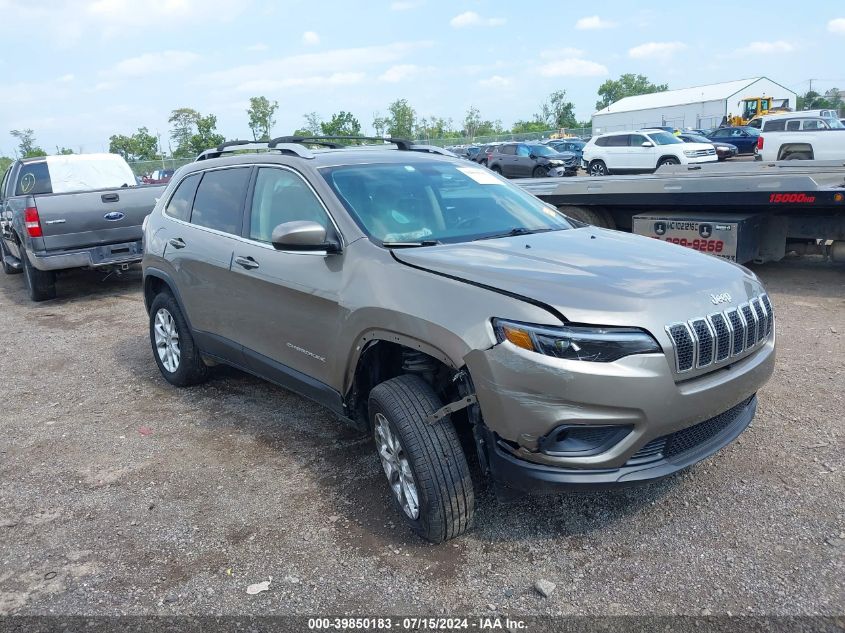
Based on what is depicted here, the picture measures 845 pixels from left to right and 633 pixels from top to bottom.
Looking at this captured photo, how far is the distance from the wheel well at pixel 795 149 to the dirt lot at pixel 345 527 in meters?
18.5

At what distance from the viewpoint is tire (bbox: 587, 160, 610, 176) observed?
2627 cm

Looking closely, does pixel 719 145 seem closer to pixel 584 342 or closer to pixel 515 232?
pixel 515 232

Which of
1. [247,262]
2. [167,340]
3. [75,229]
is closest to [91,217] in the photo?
[75,229]

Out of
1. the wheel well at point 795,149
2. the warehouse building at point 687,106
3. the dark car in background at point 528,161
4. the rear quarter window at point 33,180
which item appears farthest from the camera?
the warehouse building at point 687,106

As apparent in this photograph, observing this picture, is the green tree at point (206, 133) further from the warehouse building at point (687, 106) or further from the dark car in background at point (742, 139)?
the warehouse building at point (687, 106)

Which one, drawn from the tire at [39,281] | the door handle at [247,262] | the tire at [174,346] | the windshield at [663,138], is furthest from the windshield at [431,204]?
the windshield at [663,138]

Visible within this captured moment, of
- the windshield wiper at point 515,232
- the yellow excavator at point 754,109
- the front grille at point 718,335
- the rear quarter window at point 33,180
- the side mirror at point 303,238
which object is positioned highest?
the yellow excavator at point 754,109

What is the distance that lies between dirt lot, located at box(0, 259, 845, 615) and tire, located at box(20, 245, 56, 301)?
509 cm

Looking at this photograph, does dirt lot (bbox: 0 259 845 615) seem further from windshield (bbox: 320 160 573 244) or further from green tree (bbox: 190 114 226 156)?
green tree (bbox: 190 114 226 156)

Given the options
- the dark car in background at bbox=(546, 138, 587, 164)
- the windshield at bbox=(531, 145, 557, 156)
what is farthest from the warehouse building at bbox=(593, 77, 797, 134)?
the windshield at bbox=(531, 145, 557, 156)

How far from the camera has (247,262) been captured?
14.1 feet

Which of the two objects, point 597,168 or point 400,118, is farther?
point 400,118

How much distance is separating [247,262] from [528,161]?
23.5m

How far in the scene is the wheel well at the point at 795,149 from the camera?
20.9 meters
